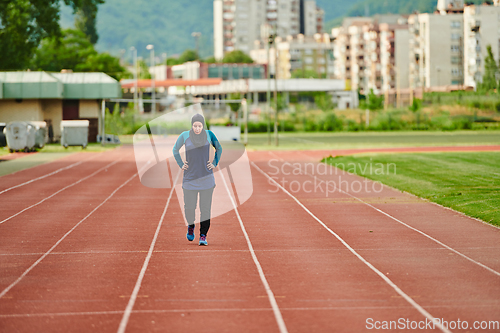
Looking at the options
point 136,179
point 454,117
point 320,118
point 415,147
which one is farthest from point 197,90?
point 136,179

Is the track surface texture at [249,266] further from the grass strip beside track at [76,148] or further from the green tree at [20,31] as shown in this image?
the green tree at [20,31]

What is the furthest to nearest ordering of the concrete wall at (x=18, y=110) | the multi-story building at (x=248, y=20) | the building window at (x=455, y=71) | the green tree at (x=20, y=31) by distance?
the multi-story building at (x=248, y=20)
the building window at (x=455, y=71)
the concrete wall at (x=18, y=110)
the green tree at (x=20, y=31)

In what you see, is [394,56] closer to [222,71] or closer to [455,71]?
[455,71]

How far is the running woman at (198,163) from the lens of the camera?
10.1 metres

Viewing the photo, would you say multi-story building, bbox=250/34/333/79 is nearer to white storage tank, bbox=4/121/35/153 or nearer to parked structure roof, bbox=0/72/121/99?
A: parked structure roof, bbox=0/72/121/99

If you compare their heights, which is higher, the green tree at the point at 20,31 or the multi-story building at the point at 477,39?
the multi-story building at the point at 477,39

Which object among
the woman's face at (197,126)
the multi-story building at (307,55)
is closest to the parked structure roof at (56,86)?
the woman's face at (197,126)

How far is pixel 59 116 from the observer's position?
4606cm

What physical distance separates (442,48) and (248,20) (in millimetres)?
88419

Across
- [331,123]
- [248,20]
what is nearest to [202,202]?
[331,123]

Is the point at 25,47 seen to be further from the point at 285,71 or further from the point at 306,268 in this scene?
the point at 285,71

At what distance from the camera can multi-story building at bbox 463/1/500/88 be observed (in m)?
88.2

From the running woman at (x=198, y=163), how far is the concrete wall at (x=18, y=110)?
117 ft

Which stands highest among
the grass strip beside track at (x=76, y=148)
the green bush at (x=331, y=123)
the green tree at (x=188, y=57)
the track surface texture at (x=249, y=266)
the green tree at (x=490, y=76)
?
the green tree at (x=188, y=57)
